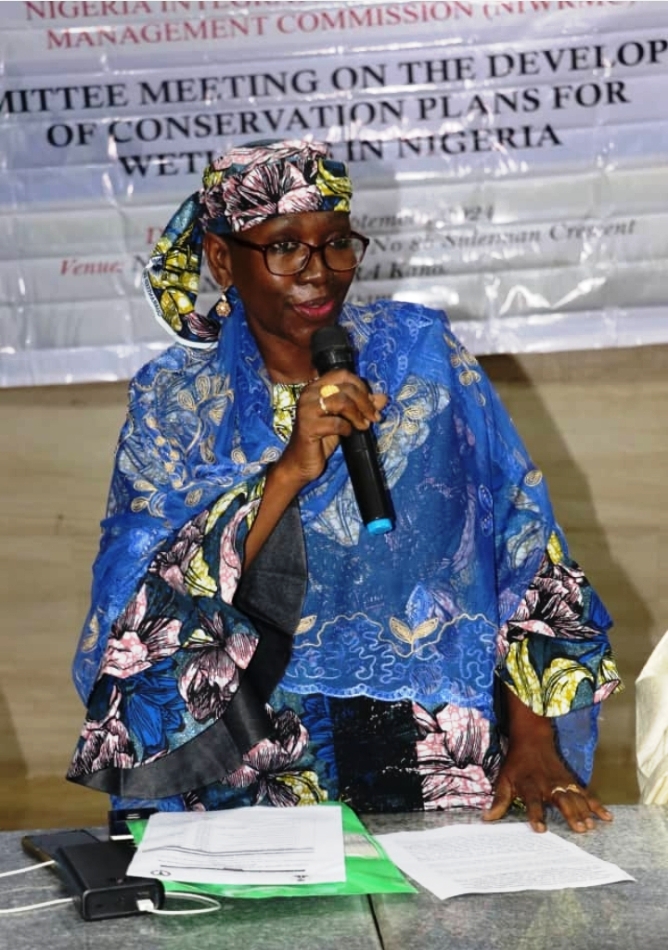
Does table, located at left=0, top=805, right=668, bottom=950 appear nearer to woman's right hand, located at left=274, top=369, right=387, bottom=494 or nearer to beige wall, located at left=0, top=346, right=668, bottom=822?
woman's right hand, located at left=274, top=369, right=387, bottom=494

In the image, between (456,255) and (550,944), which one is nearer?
(550,944)

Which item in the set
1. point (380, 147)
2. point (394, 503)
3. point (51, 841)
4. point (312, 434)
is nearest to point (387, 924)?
point (51, 841)

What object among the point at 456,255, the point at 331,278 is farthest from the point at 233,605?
the point at 456,255

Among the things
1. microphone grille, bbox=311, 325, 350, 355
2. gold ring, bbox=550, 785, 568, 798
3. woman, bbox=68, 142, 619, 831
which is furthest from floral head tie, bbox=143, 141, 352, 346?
gold ring, bbox=550, 785, 568, 798

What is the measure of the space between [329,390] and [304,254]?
403 mm

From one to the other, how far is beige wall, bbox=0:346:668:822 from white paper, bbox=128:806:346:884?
2442mm

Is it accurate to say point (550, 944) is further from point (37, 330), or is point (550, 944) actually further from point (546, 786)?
point (37, 330)

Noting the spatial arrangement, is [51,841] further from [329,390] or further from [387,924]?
[329,390]

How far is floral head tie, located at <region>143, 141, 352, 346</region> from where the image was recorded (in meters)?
2.27

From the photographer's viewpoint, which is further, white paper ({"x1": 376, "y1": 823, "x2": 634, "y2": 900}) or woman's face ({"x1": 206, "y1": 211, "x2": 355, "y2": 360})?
woman's face ({"x1": 206, "y1": 211, "x2": 355, "y2": 360})

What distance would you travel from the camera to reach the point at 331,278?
88.5 inches

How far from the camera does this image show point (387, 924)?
1.63m

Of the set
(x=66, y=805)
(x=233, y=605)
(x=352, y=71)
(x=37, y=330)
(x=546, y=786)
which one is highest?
(x=352, y=71)

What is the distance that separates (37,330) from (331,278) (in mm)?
2027
